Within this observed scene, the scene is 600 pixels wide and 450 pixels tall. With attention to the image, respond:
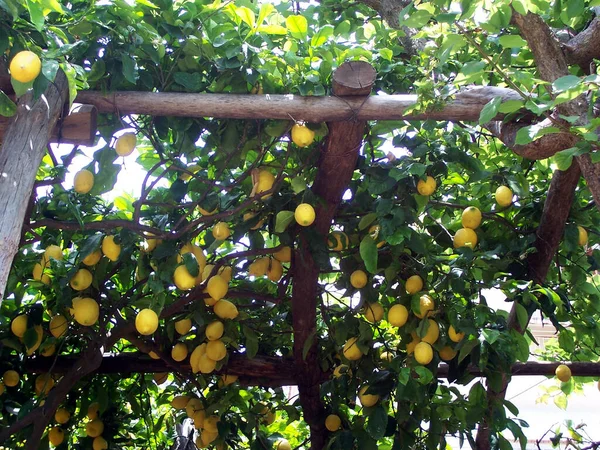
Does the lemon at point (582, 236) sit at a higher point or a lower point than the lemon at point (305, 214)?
higher

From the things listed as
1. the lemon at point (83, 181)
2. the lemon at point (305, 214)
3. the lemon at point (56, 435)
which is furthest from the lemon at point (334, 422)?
the lemon at point (83, 181)

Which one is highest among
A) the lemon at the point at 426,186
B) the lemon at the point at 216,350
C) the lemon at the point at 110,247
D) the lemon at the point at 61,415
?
the lemon at the point at 426,186

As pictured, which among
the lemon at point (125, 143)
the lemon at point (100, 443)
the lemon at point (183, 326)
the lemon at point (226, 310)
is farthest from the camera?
the lemon at point (100, 443)

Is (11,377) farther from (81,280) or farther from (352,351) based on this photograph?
(352,351)

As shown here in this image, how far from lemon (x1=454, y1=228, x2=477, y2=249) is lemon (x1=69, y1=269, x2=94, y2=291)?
1.55 metres

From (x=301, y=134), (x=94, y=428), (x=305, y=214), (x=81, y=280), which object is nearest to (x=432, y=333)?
(x=305, y=214)

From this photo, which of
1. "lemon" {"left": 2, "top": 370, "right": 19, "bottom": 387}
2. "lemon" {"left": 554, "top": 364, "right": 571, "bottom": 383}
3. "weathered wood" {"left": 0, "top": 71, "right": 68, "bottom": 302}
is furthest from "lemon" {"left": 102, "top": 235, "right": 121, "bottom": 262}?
"lemon" {"left": 554, "top": 364, "right": 571, "bottom": 383}

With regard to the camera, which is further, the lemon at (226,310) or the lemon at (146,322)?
the lemon at (226,310)

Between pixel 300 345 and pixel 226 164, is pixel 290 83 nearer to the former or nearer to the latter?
pixel 226 164

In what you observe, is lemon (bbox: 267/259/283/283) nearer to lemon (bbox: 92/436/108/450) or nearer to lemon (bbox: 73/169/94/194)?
lemon (bbox: 73/169/94/194)

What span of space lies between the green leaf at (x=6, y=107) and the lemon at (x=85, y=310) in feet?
3.56

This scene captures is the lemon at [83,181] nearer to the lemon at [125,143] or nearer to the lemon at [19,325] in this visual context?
the lemon at [125,143]

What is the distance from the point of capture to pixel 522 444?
3.07 metres

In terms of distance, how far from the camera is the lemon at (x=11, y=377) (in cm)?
348
